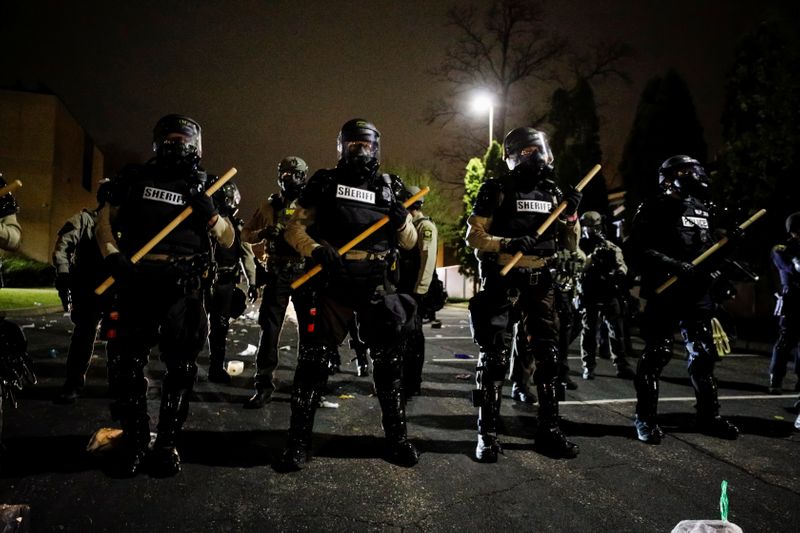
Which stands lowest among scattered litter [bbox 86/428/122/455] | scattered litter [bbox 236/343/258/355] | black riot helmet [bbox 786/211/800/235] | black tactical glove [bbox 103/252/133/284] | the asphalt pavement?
the asphalt pavement

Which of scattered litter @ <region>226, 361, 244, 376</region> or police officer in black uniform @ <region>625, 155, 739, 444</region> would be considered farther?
scattered litter @ <region>226, 361, 244, 376</region>

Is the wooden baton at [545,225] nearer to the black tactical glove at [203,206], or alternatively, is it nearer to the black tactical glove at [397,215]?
the black tactical glove at [397,215]

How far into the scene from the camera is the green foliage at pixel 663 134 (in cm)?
2056

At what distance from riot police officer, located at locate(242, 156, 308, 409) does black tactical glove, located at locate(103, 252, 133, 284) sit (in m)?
1.86

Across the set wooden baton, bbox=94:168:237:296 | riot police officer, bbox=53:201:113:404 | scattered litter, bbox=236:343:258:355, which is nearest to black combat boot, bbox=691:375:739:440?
wooden baton, bbox=94:168:237:296

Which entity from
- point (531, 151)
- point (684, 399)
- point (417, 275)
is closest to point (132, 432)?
point (417, 275)

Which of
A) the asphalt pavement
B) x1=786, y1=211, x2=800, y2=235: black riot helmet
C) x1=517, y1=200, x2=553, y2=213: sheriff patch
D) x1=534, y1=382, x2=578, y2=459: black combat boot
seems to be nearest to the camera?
the asphalt pavement

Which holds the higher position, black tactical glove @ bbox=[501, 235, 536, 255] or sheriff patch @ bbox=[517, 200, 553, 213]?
sheriff patch @ bbox=[517, 200, 553, 213]

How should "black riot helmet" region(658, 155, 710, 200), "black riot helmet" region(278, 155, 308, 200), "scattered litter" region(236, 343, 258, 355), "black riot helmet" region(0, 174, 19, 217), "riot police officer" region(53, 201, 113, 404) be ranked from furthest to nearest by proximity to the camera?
"scattered litter" region(236, 343, 258, 355) < "black riot helmet" region(278, 155, 308, 200) < "riot police officer" region(53, 201, 113, 404) < "black riot helmet" region(658, 155, 710, 200) < "black riot helmet" region(0, 174, 19, 217)

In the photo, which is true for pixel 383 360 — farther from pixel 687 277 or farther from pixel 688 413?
pixel 688 413

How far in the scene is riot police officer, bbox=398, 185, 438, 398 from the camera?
5.26 m

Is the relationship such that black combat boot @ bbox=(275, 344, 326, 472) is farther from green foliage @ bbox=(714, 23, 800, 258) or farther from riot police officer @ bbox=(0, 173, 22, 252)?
green foliage @ bbox=(714, 23, 800, 258)

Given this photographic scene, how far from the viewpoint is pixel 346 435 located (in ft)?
13.7

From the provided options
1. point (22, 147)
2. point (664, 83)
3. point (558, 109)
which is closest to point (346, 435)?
point (664, 83)
